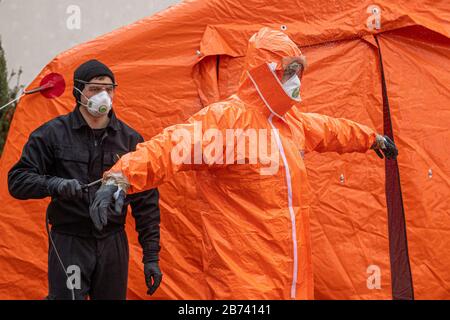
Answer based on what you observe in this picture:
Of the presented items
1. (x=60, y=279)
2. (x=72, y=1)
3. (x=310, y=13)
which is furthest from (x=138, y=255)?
(x=72, y=1)

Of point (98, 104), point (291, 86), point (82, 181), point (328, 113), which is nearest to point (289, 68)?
point (291, 86)

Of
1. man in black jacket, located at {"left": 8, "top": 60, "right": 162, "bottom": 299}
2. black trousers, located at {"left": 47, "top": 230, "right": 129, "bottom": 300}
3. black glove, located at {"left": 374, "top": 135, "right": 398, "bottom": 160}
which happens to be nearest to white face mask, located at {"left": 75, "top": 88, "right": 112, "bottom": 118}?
man in black jacket, located at {"left": 8, "top": 60, "right": 162, "bottom": 299}

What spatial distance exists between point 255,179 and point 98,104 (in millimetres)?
740

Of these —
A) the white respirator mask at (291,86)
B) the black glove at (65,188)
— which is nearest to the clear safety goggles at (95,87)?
the black glove at (65,188)

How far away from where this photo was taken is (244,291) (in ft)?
8.76

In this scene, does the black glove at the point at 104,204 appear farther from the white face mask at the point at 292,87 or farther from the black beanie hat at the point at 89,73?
the white face mask at the point at 292,87

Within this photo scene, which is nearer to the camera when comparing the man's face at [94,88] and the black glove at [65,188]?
the black glove at [65,188]

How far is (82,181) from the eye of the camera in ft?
9.36

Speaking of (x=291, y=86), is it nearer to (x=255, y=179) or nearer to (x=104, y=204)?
(x=255, y=179)

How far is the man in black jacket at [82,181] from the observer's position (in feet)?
9.25

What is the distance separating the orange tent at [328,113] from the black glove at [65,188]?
1321 millimetres

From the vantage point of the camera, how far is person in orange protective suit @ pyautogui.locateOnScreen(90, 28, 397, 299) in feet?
8.78

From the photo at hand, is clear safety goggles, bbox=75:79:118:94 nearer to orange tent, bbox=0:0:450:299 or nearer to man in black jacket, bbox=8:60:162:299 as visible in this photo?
man in black jacket, bbox=8:60:162:299
